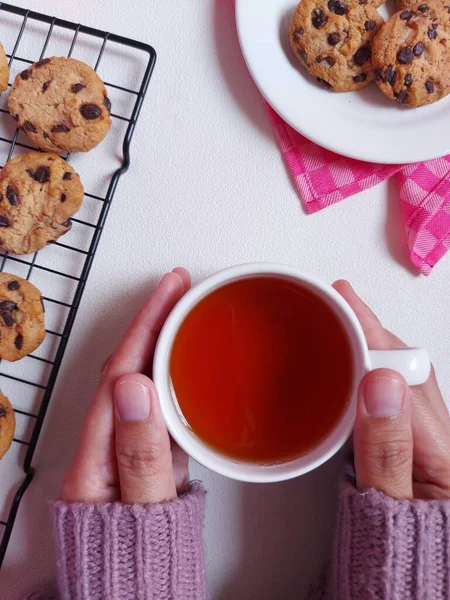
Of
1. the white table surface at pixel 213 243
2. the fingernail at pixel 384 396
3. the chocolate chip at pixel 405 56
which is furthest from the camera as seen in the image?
the white table surface at pixel 213 243

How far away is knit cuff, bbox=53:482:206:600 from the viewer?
2.73 ft

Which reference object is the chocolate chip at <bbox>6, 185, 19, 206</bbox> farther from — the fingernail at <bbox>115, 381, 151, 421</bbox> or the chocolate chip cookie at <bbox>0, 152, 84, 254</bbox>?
the fingernail at <bbox>115, 381, 151, 421</bbox>

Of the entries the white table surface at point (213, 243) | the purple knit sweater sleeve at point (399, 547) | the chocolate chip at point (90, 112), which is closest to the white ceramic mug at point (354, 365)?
the purple knit sweater sleeve at point (399, 547)

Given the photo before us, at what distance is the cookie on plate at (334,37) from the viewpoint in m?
0.94

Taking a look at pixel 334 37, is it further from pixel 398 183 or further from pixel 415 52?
pixel 398 183

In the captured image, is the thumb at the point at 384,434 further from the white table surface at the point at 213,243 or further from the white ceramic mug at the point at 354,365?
the white table surface at the point at 213,243

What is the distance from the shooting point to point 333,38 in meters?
0.94

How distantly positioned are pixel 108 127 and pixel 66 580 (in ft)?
2.16

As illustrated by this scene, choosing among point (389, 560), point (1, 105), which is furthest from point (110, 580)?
point (1, 105)

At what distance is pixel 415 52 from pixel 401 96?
6cm

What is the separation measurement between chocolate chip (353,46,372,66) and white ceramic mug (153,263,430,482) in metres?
0.39

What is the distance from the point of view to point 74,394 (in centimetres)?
103

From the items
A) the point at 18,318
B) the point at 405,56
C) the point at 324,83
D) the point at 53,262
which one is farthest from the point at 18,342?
the point at 405,56

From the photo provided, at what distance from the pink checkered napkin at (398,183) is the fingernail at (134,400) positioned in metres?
0.42
